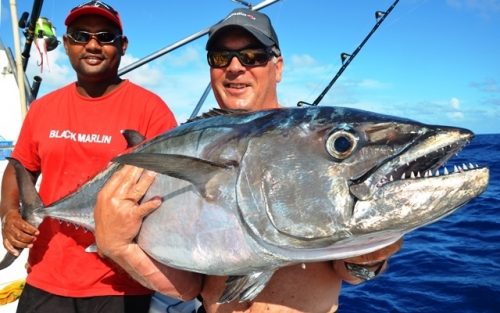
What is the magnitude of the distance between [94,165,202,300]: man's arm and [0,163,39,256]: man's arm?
0.95 meters

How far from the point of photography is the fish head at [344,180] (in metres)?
1.38

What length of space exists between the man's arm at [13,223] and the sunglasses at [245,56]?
157cm

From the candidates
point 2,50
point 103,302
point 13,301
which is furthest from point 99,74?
point 2,50

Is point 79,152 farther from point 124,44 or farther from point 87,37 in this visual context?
point 124,44

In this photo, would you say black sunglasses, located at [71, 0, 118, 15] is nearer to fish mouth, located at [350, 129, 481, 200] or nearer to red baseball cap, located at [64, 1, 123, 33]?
red baseball cap, located at [64, 1, 123, 33]

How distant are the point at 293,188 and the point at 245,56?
123 centimetres

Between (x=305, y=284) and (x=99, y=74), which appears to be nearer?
(x=305, y=284)

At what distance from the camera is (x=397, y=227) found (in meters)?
1.40

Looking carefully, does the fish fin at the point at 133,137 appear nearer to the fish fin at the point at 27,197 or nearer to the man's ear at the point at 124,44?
the fish fin at the point at 27,197

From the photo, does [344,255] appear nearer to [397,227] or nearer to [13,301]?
[397,227]

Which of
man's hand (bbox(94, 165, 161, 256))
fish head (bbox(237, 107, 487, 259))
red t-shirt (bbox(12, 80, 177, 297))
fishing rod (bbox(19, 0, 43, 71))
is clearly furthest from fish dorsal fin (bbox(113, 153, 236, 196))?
fishing rod (bbox(19, 0, 43, 71))

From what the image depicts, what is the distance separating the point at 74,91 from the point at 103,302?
147cm

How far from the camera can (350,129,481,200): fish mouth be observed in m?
1.40

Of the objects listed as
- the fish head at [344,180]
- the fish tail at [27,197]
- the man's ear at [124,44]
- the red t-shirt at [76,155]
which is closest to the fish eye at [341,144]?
the fish head at [344,180]
